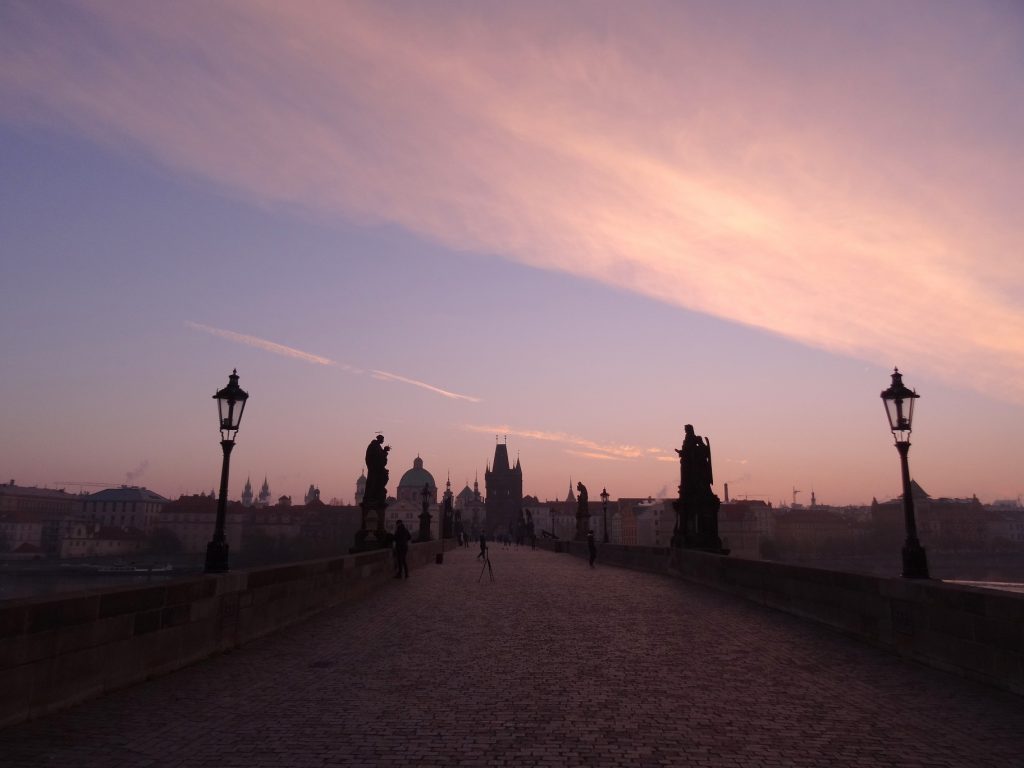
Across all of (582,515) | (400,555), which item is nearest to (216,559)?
(400,555)

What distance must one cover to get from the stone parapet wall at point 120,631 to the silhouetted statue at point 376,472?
43.8 ft

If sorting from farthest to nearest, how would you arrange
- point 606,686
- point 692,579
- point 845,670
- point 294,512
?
point 294,512, point 692,579, point 845,670, point 606,686

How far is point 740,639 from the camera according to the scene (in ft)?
36.2

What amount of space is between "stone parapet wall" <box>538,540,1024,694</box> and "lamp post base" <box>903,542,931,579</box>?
19.6 inches

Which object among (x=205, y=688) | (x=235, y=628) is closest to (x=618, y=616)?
(x=235, y=628)

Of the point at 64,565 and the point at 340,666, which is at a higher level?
the point at 340,666

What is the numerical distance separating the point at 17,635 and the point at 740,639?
358 inches

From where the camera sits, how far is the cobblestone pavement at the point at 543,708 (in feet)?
18.3

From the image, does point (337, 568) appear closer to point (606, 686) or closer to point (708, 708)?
point (606, 686)

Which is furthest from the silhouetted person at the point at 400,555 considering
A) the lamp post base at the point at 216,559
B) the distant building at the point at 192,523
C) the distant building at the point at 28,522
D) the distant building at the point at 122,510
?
the distant building at the point at 122,510

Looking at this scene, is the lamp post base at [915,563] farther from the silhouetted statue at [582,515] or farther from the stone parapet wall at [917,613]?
the silhouetted statue at [582,515]

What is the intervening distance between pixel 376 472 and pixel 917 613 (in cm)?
1984

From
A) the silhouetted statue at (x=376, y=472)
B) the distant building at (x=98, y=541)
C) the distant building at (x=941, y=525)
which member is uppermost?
the silhouetted statue at (x=376, y=472)

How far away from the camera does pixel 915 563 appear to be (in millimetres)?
10500
